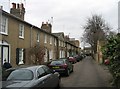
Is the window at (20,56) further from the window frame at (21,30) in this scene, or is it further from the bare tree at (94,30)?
the bare tree at (94,30)

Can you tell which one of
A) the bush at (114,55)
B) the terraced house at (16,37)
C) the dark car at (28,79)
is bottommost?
the dark car at (28,79)

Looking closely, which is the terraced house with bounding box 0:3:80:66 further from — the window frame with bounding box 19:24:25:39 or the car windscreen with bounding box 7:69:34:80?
the car windscreen with bounding box 7:69:34:80

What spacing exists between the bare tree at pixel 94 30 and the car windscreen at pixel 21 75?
54873 mm

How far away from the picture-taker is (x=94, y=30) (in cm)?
6688

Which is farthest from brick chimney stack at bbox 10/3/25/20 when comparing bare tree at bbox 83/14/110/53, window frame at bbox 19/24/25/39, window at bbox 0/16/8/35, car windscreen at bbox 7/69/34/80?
bare tree at bbox 83/14/110/53

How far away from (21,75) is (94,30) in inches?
2318

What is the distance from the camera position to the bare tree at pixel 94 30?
64562mm

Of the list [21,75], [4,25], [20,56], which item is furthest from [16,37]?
[21,75]

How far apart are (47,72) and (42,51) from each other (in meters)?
13.7

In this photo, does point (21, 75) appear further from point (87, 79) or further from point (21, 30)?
point (21, 30)

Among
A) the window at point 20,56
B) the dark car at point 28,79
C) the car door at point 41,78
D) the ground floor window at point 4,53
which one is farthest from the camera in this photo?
the window at point 20,56

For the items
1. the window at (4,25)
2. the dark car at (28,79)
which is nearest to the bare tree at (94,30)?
the window at (4,25)

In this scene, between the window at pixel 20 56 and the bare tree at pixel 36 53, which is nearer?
the window at pixel 20 56

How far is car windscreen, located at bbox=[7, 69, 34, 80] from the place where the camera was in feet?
29.7
